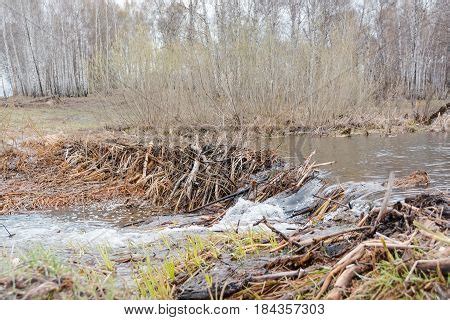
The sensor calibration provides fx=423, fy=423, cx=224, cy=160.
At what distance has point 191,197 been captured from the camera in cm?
684

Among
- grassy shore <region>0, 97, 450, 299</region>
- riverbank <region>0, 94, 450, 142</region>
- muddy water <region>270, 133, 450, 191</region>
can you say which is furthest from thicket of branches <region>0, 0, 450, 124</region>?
grassy shore <region>0, 97, 450, 299</region>

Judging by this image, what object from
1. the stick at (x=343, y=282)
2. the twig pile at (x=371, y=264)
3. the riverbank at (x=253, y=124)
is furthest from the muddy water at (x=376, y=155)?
the stick at (x=343, y=282)

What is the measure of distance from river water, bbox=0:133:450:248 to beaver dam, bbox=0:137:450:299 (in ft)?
0.11

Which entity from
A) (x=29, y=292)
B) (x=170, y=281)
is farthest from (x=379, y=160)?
(x=29, y=292)

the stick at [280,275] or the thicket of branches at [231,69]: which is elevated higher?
the thicket of branches at [231,69]

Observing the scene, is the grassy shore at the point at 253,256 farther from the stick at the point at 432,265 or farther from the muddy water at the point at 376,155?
the muddy water at the point at 376,155

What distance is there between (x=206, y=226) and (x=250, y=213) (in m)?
0.62

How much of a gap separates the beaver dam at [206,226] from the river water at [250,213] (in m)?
0.03

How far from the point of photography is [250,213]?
17.8ft

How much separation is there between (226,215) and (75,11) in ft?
105

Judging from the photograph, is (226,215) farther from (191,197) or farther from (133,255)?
(133,255)

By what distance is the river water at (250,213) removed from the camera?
4.75 metres

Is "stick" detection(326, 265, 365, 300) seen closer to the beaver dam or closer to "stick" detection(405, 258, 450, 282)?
the beaver dam

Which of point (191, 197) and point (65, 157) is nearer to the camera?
point (191, 197)
